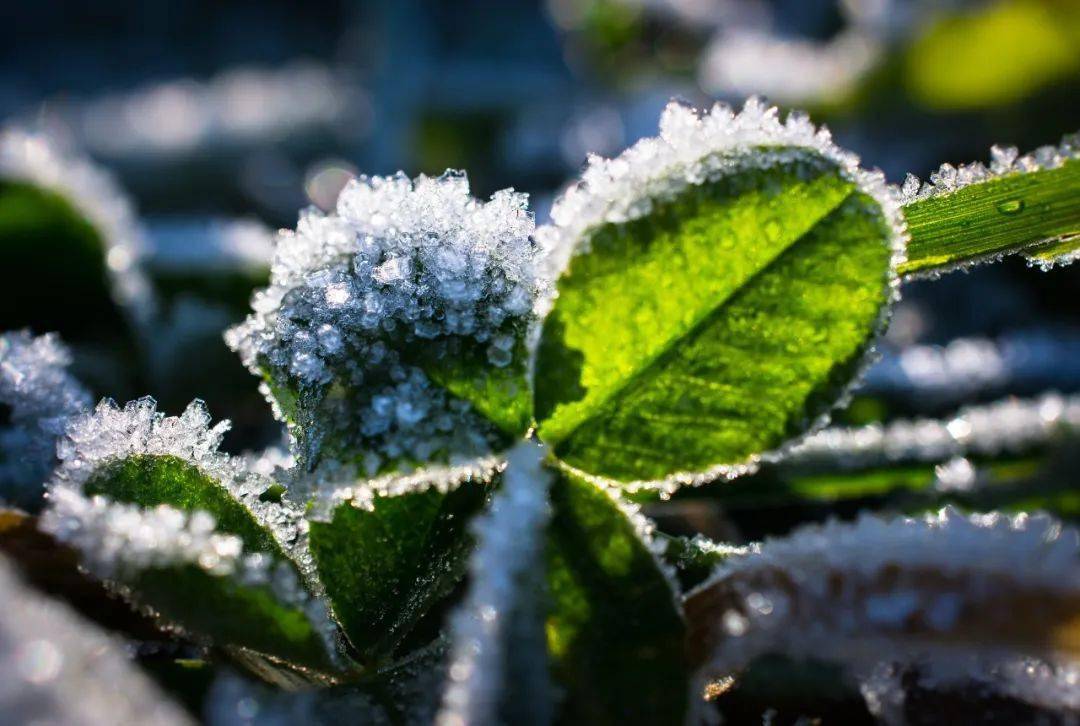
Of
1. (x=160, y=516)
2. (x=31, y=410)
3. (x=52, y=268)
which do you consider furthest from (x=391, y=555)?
(x=52, y=268)

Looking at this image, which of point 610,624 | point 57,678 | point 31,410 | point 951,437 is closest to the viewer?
point 57,678

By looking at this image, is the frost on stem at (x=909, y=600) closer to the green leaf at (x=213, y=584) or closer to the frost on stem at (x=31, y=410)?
the green leaf at (x=213, y=584)

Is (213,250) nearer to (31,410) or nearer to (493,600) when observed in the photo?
(31,410)

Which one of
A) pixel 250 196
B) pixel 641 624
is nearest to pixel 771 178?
pixel 641 624

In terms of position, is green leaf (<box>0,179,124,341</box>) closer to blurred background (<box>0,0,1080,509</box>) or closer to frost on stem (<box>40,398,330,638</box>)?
blurred background (<box>0,0,1080,509</box>)

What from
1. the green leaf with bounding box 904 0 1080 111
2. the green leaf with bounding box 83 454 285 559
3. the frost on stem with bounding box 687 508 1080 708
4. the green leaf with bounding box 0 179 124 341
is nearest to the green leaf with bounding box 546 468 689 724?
the frost on stem with bounding box 687 508 1080 708

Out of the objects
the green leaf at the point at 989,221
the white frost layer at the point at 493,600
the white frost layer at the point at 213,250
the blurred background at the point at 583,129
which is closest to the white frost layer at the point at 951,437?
the blurred background at the point at 583,129

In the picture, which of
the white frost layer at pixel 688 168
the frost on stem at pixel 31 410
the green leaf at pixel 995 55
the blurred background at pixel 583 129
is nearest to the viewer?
the white frost layer at pixel 688 168
